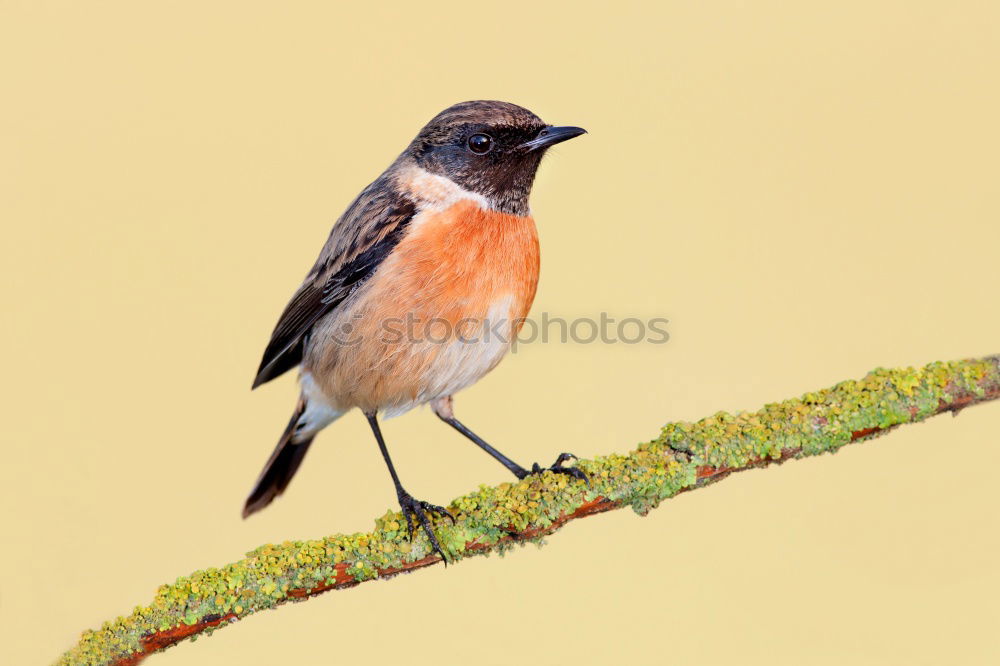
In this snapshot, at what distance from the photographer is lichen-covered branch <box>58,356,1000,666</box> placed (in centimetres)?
394

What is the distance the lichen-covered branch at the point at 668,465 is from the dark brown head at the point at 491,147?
5.15 feet

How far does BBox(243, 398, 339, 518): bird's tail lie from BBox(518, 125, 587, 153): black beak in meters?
1.93

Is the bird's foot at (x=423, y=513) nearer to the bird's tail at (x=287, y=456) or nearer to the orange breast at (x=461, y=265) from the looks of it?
the orange breast at (x=461, y=265)

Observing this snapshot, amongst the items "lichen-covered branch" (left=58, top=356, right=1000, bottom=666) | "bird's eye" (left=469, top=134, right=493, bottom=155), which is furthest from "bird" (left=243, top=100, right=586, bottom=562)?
"lichen-covered branch" (left=58, top=356, right=1000, bottom=666)

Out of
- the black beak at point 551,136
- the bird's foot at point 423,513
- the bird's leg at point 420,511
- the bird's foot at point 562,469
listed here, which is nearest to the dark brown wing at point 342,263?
the black beak at point 551,136

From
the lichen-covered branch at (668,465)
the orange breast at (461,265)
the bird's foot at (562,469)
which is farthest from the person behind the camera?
the orange breast at (461,265)

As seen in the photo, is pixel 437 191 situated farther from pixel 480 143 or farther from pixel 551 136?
pixel 551 136

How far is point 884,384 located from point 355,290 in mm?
2677

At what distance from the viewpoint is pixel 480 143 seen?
15.3 feet

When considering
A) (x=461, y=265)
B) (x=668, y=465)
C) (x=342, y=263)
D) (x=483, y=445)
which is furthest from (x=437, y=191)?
(x=668, y=465)

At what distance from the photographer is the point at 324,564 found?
3811 mm

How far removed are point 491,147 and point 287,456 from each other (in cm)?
229

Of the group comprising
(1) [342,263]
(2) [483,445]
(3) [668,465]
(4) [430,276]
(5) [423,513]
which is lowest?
(3) [668,465]

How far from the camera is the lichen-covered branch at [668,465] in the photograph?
3.94 metres
